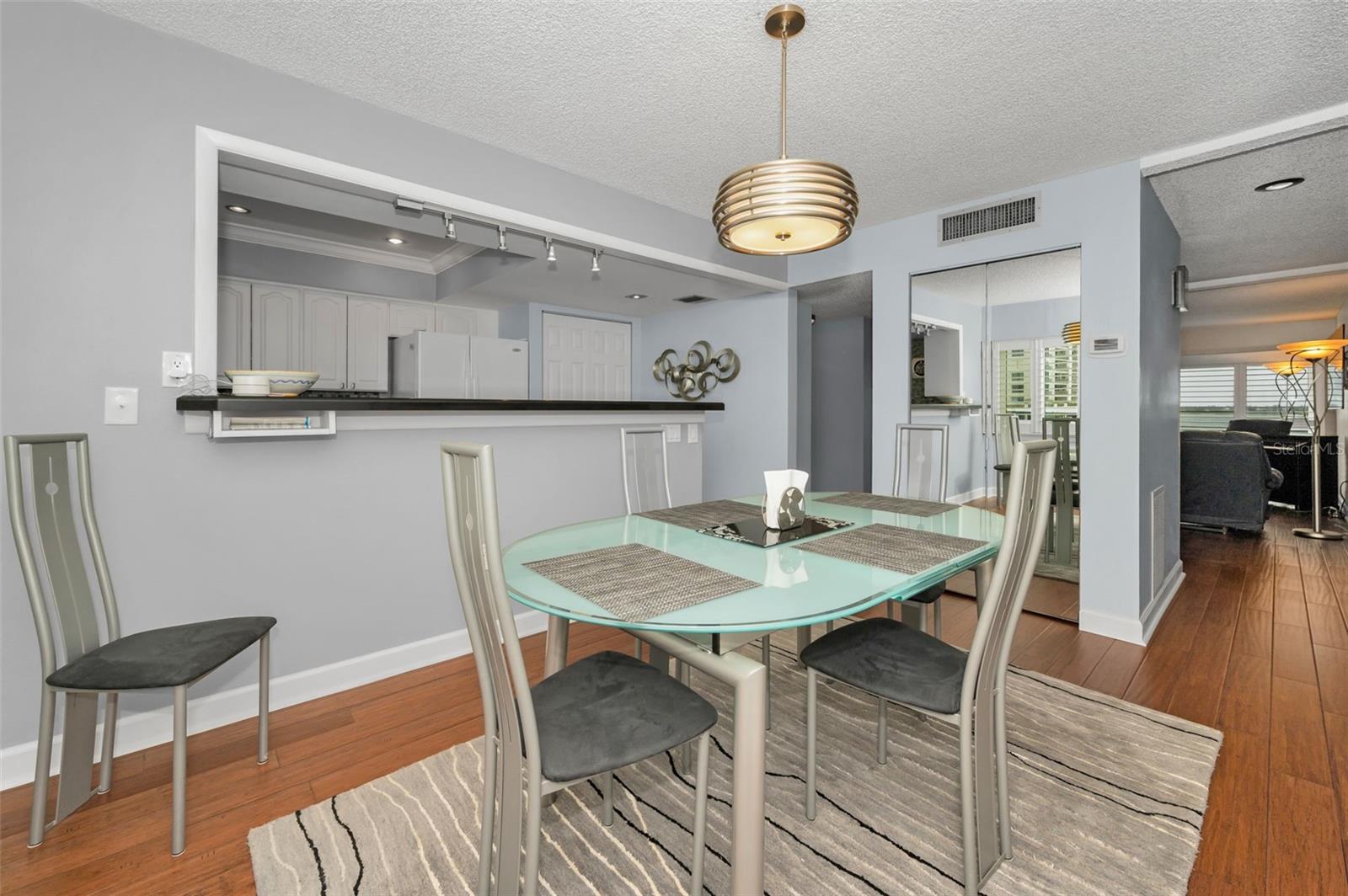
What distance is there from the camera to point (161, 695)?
199 centimetres

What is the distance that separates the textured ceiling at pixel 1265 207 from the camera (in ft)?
9.06

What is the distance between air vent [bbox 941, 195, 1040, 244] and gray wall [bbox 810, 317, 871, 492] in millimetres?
2459

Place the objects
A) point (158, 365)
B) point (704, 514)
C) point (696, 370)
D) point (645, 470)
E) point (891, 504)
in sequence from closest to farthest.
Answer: point (158, 365) < point (704, 514) < point (891, 504) < point (645, 470) < point (696, 370)

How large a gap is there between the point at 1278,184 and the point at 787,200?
3.25 meters

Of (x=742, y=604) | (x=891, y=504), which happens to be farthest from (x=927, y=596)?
(x=742, y=604)

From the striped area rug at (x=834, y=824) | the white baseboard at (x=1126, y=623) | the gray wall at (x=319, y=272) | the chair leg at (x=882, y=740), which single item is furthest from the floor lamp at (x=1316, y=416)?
the gray wall at (x=319, y=272)

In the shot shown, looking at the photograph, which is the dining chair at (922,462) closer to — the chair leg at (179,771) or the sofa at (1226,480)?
the chair leg at (179,771)

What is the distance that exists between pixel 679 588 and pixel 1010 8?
2055 mm

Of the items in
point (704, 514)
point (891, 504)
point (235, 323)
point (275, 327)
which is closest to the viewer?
point (704, 514)

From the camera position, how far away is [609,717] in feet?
4.12

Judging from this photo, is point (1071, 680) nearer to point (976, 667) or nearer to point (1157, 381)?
point (976, 667)

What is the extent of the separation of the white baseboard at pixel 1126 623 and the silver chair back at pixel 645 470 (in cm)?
230

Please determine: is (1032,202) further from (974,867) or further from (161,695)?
(161,695)

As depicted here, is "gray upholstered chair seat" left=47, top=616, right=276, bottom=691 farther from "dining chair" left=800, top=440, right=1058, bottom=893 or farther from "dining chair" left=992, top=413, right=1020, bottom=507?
"dining chair" left=992, top=413, right=1020, bottom=507
